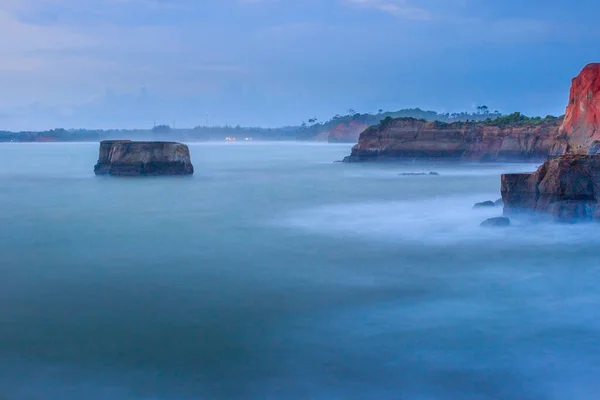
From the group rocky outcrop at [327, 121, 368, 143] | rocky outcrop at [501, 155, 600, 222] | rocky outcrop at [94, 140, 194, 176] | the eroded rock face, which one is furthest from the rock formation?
rocky outcrop at [327, 121, 368, 143]

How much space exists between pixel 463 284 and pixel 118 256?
801 cm

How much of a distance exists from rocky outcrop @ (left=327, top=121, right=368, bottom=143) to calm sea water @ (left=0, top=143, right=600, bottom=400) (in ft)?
511

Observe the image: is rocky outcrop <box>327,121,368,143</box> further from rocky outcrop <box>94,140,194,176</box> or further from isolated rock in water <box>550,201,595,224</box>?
isolated rock in water <box>550,201,595,224</box>

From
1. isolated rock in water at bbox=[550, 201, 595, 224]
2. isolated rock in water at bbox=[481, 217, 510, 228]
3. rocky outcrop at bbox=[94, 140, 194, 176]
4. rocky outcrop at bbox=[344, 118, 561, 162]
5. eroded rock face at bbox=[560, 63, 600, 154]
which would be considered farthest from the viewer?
rocky outcrop at bbox=[344, 118, 561, 162]

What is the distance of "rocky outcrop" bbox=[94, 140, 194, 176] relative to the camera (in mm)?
38406

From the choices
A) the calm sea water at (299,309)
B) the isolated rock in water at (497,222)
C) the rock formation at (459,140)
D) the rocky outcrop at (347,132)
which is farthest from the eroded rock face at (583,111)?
the rocky outcrop at (347,132)

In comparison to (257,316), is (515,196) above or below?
above

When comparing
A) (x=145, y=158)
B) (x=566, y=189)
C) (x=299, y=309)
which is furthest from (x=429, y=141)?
(x=299, y=309)

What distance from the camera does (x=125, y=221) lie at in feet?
73.2

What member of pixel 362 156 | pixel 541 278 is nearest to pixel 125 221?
pixel 541 278

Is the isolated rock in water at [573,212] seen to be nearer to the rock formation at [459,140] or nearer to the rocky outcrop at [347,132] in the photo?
the rock formation at [459,140]

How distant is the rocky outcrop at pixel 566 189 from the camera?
54.7 ft

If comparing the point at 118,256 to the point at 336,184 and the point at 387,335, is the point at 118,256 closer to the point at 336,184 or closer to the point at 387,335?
the point at 387,335

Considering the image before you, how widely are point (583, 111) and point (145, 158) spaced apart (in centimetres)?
2499
